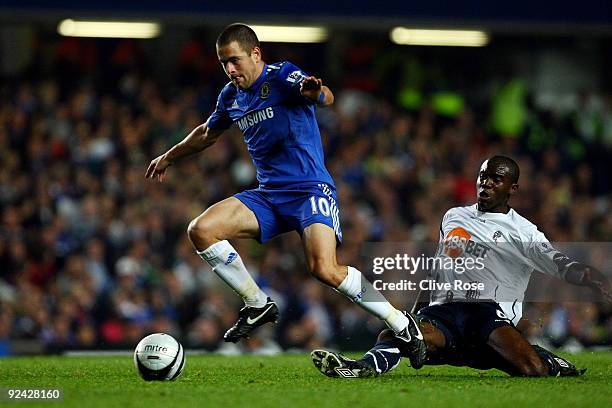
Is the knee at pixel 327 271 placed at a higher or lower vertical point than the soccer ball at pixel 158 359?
higher

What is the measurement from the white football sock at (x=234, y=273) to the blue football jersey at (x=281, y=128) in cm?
62

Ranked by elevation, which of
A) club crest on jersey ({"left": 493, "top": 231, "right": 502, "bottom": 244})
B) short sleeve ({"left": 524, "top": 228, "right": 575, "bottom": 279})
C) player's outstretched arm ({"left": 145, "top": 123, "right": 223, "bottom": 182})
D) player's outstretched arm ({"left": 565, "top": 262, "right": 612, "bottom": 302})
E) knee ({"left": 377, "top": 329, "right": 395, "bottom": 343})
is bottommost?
knee ({"left": 377, "top": 329, "right": 395, "bottom": 343})

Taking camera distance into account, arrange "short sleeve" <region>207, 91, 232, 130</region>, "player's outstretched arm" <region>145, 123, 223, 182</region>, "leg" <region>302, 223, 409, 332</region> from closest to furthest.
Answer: "leg" <region>302, 223, 409, 332</region>
"short sleeve" <region>207, 91, 232, 130</region>
"player's outstretched arm" <region>145, 123, 223, 182</region>

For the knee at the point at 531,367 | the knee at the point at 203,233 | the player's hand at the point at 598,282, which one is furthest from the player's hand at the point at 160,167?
the player's hand at the point at 598,282

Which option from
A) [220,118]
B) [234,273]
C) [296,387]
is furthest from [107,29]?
[296,387]

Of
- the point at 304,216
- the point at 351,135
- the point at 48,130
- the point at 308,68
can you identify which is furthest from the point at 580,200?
the point at 304,216

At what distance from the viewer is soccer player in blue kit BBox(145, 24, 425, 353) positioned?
25.0ft

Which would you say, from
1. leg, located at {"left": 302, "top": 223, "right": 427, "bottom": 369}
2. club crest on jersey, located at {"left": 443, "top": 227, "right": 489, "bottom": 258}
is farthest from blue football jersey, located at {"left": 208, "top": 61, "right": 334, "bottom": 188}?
club crest on jersey, located at {"left": 443, "top": 227, "right": 489, "bottom": 258}

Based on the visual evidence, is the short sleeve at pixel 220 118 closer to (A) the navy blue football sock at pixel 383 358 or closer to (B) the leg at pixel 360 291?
(B) the leg at pixel 360 291

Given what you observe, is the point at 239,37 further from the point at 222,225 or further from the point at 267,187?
the point at 222,225

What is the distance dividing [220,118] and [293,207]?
989 millimetres

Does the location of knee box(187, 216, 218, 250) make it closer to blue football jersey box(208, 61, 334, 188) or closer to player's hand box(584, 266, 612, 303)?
blue football jersey box(208, 61, 334, 188)

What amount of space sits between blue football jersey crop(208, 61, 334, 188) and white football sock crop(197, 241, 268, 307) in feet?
2.03

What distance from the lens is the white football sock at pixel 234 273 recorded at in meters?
7.66
